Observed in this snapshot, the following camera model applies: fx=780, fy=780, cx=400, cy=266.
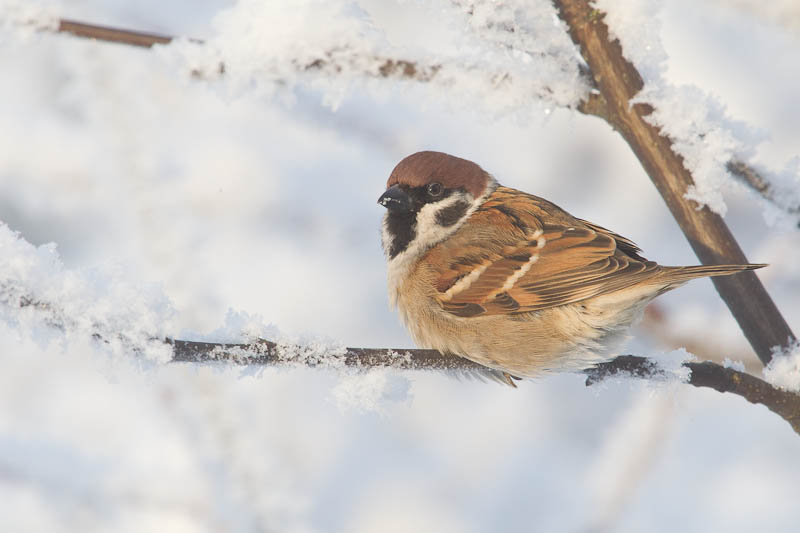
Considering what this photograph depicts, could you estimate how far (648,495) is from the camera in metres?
2.66

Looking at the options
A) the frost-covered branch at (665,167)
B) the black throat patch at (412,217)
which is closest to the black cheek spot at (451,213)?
the black throat patch at (412,217)

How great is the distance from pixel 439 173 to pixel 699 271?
0.87 m

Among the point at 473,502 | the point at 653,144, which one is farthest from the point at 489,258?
the point at 473,502

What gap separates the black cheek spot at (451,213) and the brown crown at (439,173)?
2.1 inches

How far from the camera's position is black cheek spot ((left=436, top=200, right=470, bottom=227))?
2.29 m

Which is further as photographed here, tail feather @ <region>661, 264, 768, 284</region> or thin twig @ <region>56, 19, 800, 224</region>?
tail feather @ <region>661, 264, 768, 284</region>

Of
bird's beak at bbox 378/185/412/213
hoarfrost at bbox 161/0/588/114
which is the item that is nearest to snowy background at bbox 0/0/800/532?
hoarfrost at bbox 161/0/588/114

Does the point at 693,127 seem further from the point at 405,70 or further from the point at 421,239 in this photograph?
the point at 421,239

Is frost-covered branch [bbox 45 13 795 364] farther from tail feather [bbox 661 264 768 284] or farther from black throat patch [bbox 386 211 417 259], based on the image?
black throat patch [bbox 386 211 417 259]

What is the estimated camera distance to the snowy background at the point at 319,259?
55.0 inches

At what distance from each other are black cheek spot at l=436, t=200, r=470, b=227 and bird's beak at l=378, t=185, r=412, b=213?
10cm

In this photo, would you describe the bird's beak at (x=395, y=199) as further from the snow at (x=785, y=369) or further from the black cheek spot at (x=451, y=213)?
the snow at (x=785, y=369)

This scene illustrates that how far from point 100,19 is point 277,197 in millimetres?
976

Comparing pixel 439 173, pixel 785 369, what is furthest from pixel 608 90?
pixel 439 173
